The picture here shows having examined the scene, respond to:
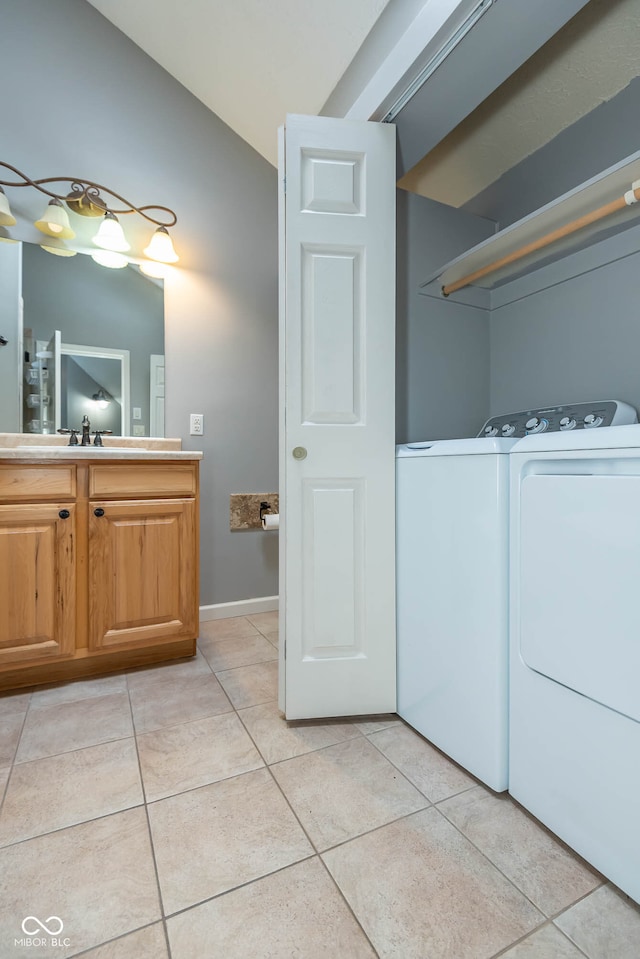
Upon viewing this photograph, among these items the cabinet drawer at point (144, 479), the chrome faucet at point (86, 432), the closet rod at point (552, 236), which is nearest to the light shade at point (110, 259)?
the chrome faucet at point (86, 432)

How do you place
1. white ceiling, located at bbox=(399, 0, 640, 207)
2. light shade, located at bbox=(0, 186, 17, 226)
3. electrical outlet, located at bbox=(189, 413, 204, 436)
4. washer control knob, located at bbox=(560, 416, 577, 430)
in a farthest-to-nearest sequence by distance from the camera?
electrical outlet, located at bbox=(189, 413, 204, 436) → light shade, located at bbox=(0, 186, 17, 226) → washer control knob, located at bbox=(560, 416, 577, 430) → white ceiling, located at bbox=(399, 0, 640, 207)

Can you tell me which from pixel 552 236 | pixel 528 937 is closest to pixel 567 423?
pixel 552 236

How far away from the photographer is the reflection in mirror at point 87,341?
199 cm

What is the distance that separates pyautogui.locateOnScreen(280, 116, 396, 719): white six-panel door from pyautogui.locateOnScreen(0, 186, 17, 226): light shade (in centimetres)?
132

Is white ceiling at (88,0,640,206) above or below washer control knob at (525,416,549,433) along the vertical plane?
Result: above

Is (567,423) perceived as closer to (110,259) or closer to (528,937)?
(528,937)

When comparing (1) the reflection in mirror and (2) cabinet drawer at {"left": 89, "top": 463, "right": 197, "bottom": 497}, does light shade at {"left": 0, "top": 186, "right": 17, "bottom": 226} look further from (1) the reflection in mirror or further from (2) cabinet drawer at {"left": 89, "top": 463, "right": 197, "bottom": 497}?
(2) cabinet drawer at {"left": 89, "top": 463, "right": 197, "bottom": 497}

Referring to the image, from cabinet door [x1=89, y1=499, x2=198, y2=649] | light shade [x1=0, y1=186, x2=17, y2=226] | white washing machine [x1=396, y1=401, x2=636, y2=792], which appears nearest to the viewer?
white washing machine [x1=396, y1=401, x2=636, y2=792]

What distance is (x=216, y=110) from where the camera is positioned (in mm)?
2332

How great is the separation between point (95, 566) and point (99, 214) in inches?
66.1

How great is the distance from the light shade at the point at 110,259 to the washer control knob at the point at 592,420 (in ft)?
7.27

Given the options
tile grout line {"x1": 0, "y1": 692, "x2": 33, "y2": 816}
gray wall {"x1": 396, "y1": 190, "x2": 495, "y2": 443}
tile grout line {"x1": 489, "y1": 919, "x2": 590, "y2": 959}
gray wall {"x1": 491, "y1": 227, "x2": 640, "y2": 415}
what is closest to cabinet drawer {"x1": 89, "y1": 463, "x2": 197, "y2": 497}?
tile grout line {"x1": 0, "y1": 692, "x2": 33, "y2": 816}

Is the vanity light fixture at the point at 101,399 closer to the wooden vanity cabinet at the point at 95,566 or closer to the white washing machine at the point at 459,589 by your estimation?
the wooden vanity cabinet at the point at 95,566

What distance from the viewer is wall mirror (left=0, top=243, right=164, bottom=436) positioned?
1985 mm
